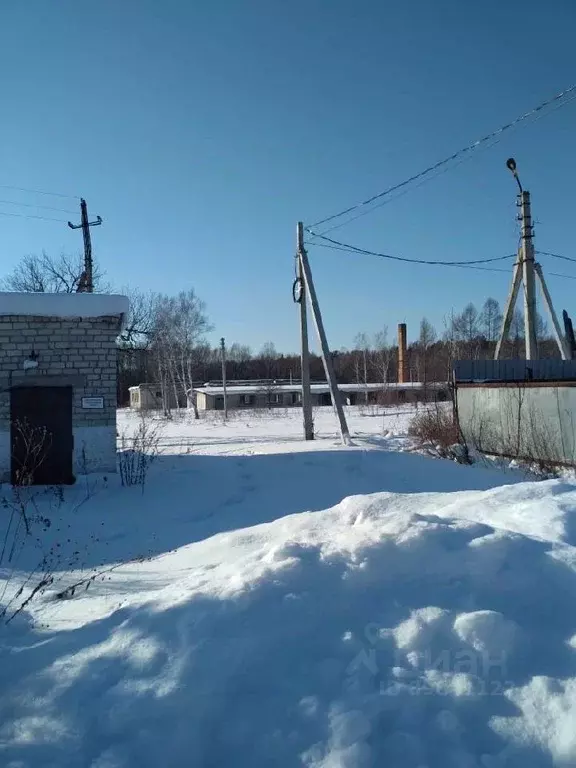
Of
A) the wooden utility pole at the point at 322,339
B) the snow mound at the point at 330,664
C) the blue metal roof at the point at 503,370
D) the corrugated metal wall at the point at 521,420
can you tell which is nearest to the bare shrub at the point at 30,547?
the snow mound at the point at 330,664

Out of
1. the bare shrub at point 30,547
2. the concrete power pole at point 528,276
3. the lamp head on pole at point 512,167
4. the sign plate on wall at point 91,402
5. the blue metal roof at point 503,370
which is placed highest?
the lamp head on pole at point 512,167

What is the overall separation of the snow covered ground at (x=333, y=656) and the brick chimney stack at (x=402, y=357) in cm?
5474

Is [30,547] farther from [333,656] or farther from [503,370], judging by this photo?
[503,370]

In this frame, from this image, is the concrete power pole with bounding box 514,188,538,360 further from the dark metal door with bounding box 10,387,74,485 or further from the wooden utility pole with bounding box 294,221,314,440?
the dark metal door with bounding box 10,387,74,485

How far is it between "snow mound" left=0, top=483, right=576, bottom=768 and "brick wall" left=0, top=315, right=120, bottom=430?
20.6 feet

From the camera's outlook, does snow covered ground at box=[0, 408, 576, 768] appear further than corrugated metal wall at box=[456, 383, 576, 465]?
No

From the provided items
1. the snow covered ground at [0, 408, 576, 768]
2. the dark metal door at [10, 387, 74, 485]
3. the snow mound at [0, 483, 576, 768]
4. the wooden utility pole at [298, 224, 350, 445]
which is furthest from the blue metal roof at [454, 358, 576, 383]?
the snow mound at [0, 483, 576, 768]

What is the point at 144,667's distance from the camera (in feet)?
8.75

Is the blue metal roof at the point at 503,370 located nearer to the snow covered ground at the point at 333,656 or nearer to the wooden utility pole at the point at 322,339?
the wooden utility pole at the point at 322,339

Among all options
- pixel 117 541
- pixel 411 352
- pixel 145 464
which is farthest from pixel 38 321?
pixel 411 352

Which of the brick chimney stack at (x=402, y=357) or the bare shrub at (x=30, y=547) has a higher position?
the brick chimney stack at (x=402, y=357)

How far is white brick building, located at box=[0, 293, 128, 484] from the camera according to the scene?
9.23 metres

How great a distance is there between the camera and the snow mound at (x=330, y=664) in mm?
2238

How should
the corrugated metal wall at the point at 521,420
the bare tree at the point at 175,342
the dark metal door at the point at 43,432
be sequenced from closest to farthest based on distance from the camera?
the dark metal door at the point at 43,432 < the corrugated metal wall at the point at 521,420 < the bare tree at the point at 175,342
